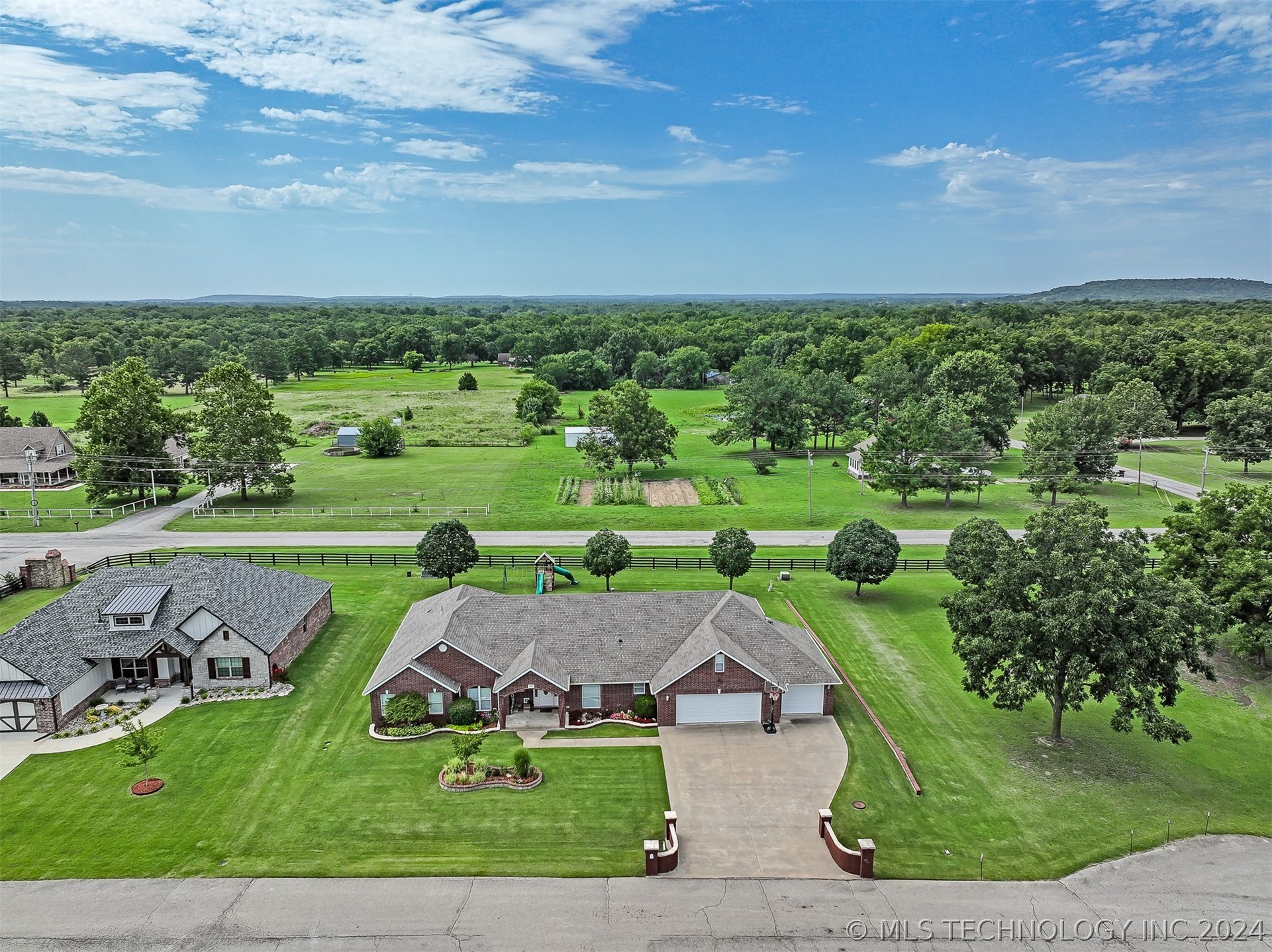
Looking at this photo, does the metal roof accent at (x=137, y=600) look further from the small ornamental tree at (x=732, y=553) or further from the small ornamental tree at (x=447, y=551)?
the small ornamental tree at (x=732, y=553)

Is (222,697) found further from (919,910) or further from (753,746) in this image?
(919,910)

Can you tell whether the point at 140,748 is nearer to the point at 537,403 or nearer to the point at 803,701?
the point at 803,701

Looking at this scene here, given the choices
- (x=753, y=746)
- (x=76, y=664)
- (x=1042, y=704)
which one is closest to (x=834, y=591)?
(x=1042, y=704)

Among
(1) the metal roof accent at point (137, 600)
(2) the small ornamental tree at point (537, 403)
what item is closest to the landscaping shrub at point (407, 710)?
(1) the metal roof accent at point (137, 600)

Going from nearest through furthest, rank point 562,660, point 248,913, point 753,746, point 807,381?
point 248,913 → point 753,746 → point 562,660 → point 807,381

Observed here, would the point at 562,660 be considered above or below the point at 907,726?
above

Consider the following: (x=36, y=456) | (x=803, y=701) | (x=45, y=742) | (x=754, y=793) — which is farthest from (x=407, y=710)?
(x=36, y=456)

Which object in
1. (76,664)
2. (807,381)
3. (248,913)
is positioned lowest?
(248,913)

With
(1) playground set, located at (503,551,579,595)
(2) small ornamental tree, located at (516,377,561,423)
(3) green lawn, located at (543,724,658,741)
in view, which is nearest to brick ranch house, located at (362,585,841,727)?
(3) green lawn, located at (543,724,658,741)
